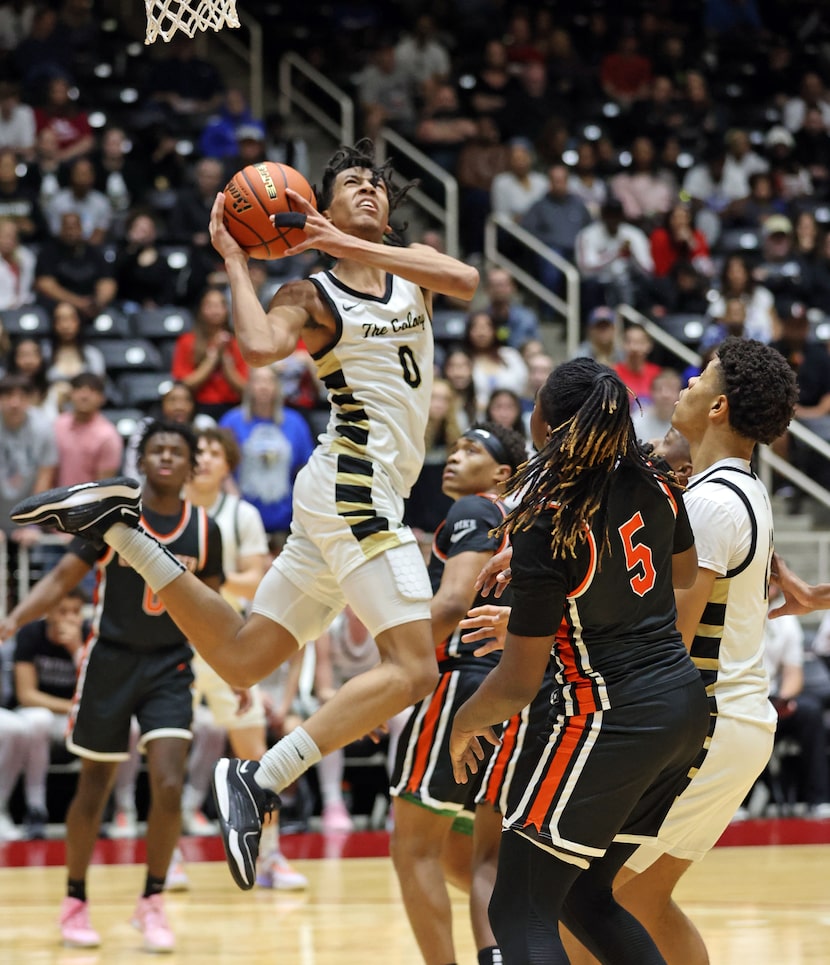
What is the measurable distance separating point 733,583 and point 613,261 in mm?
9264

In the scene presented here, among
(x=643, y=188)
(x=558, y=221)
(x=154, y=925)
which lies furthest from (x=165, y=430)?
(x=643, y=188)

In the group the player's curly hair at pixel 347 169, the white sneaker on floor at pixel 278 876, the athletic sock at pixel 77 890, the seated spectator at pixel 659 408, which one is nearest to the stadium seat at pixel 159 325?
the seated spectator at pixel 659 408

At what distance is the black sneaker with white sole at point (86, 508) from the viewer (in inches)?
181

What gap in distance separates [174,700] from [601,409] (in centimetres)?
318

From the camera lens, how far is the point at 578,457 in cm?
356

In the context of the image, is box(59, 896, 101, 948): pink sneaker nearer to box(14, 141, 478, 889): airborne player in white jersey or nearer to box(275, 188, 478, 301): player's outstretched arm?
box(14, 141, 478, 889): airborne player in white jersey

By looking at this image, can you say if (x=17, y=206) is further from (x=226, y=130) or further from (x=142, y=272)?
(x=226, y=130)

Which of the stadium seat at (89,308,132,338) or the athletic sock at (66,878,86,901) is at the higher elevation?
the stadium seat at (89,308,132,338)

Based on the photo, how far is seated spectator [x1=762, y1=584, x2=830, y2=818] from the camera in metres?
9.15

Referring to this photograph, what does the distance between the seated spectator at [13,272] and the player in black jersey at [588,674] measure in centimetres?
837

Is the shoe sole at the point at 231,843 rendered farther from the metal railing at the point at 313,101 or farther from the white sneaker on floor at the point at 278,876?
the metal railing at the point at 313,101

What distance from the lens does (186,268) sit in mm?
11680

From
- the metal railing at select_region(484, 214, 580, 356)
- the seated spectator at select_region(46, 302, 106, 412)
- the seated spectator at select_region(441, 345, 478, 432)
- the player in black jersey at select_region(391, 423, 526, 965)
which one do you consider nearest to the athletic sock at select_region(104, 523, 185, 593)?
the player in black jersey at select_region(391, 423, 526, 965)

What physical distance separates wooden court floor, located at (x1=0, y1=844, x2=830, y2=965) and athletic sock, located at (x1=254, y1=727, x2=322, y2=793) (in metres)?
1.49
